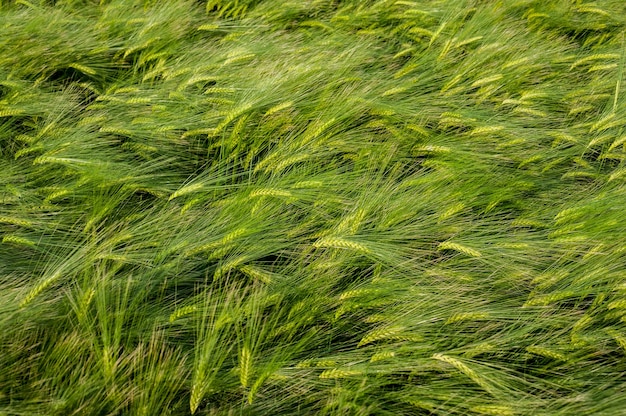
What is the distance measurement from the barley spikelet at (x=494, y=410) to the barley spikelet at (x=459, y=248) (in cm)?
40

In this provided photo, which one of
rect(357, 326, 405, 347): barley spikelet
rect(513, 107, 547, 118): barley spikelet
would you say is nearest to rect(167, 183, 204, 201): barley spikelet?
rect(357, 326, 405, 347): barley spikelet

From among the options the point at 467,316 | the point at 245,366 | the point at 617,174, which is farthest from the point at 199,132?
the point at 617,174

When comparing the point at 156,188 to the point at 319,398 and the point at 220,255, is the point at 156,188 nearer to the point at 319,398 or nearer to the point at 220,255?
the point at 220,255

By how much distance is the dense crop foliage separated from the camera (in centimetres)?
138

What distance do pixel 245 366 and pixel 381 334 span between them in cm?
34

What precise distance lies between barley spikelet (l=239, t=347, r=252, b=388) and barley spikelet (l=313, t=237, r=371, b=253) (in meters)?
0.35

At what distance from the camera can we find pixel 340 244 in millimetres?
1535

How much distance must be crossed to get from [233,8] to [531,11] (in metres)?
1.30

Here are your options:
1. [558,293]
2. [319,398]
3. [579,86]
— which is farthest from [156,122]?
[579,86]

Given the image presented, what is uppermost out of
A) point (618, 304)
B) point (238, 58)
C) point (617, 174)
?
point (238, 58)

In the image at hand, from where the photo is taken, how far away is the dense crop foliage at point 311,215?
1382 mm

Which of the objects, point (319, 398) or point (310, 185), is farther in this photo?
point (310, 185)

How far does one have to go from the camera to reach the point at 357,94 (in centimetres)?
206

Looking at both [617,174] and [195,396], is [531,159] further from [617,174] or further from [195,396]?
[195,396]
